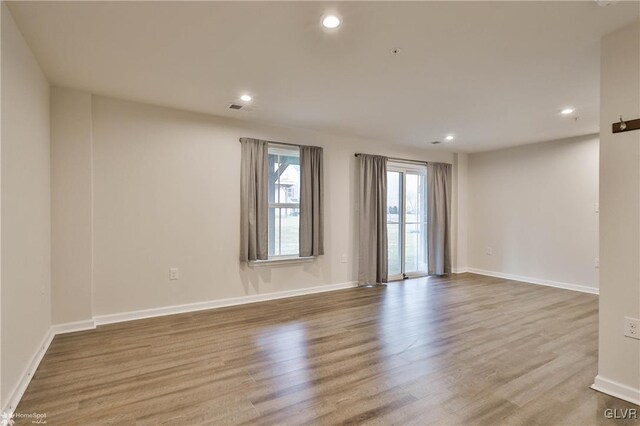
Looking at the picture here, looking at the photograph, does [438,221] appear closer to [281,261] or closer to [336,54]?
[281,261]

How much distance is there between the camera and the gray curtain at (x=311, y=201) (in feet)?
15.3

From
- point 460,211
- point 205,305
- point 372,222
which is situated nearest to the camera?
point 205,305

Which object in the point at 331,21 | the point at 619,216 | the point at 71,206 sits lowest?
the point at 619,216

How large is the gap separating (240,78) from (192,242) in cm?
208

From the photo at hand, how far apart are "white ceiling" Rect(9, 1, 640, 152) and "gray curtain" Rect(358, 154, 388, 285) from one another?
1.41 meters

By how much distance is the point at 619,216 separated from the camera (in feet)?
6.75

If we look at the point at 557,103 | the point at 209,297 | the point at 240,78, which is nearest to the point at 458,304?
the point at 557,103

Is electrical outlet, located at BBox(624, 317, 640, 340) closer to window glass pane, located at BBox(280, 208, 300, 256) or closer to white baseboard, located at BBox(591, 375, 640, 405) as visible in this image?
white baseboard, located at BBox(591, 375, 640, 405)

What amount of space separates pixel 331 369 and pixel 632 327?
200 cm

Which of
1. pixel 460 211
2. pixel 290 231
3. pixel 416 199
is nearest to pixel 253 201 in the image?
pixel 290 231

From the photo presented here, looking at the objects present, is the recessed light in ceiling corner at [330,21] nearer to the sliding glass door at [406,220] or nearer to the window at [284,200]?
the window at [284,200]

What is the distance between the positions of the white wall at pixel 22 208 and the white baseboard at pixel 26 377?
0.10ft

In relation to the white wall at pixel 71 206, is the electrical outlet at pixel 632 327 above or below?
below

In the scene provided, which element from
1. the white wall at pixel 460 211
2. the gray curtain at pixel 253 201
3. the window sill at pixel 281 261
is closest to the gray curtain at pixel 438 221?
the white wall at pixel 460 211
